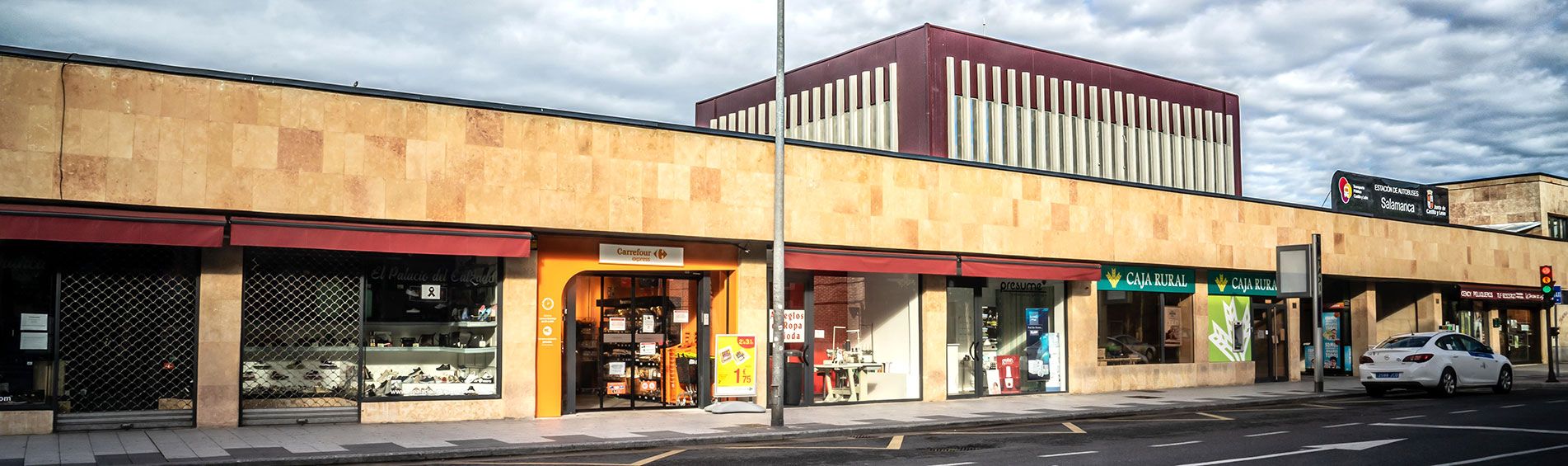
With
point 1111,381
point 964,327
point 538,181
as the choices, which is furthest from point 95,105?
point 1111,381

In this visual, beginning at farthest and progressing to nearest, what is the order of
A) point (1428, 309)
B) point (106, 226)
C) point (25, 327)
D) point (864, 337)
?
1. point (1428, 309)
2. point (864, 337)
3. point (25, 327)
4. point (106, 226)

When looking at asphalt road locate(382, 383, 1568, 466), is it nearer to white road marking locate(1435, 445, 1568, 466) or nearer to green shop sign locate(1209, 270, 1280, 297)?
white road marking locate(1435, 445, 1568, 466)

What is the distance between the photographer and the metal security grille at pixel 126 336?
1462 cm

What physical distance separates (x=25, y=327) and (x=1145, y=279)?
21.3m

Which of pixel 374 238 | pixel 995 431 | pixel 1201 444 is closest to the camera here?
pixel 1201 444

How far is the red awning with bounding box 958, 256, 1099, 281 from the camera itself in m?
22.1

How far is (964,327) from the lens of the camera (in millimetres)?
22922

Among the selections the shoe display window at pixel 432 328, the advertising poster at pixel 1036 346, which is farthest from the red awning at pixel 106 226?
the advertising poster at pixel 1036 346

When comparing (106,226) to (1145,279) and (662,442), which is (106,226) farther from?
(1145,279)

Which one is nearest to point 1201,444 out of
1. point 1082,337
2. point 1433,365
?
point 1082,337

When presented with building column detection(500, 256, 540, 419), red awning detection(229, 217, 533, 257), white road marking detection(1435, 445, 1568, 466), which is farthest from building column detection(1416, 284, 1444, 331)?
red awning detection(229, 217, 533, 257)

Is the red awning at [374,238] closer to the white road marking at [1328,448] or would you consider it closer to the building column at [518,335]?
the building column at [518,335]

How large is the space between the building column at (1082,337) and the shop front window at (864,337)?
4.35 m

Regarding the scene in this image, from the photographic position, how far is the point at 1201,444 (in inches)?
549
